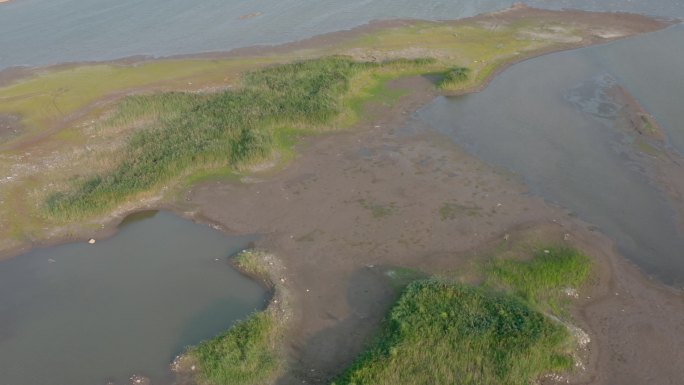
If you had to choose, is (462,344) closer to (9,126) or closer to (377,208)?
(377,208)

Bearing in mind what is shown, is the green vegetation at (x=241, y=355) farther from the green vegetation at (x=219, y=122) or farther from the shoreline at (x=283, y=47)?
the shoreline at (x=283, y=47)

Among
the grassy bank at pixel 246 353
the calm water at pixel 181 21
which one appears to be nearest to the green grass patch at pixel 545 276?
the grassy bank at pixel 246 353

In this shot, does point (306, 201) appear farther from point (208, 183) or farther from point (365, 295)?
point (365, 295)

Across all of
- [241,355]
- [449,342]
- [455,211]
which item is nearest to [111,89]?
[455,211]

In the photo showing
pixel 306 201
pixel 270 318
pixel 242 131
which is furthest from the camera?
pixel 242 131

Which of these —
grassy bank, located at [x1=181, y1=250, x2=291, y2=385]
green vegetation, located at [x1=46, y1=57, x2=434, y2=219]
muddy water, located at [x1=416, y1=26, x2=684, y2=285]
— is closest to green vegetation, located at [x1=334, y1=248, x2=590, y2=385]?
grassy bank, located at [x1=181, y1=250, x2=291, y2=385]

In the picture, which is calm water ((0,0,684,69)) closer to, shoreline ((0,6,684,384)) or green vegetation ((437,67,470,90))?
green vegetation ((437,67,470,90))

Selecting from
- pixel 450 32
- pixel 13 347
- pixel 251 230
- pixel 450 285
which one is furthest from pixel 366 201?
pixel 450 32
